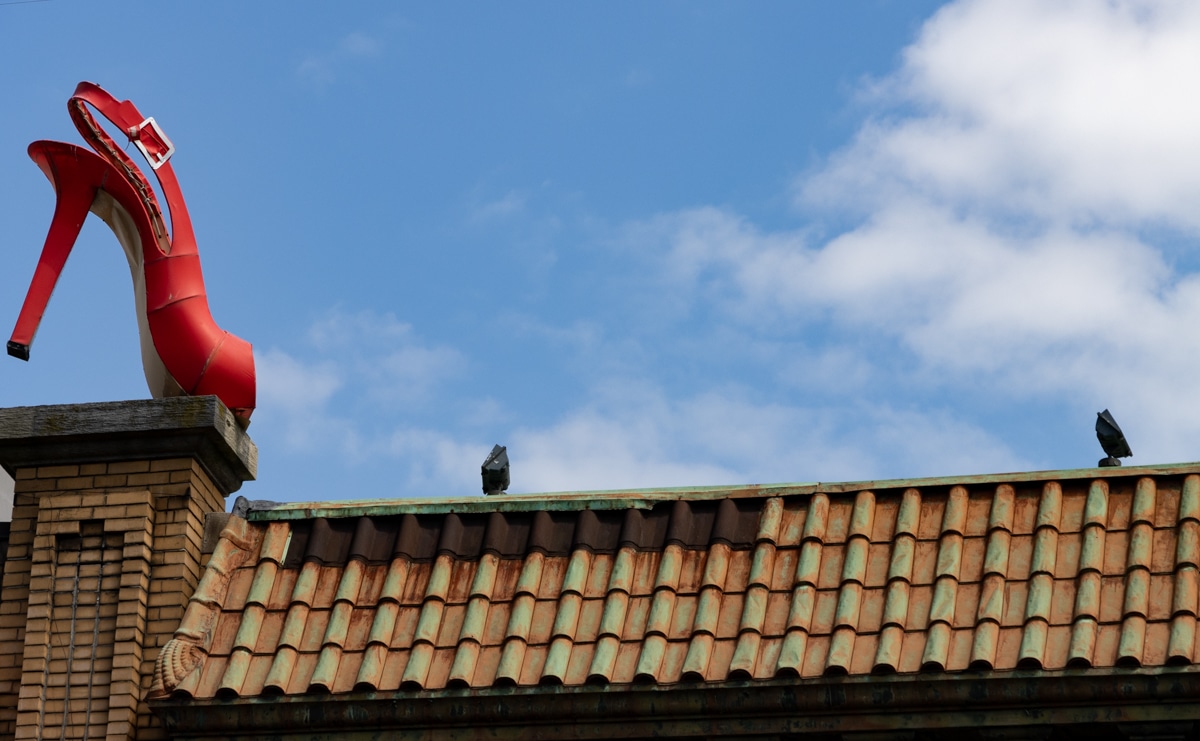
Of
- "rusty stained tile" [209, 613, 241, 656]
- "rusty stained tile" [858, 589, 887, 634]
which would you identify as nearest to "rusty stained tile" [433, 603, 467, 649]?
"rusty stained tile" [209, 613, 241, 656]

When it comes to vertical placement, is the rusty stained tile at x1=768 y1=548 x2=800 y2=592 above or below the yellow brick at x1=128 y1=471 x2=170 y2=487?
below

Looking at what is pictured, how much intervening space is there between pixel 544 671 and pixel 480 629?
2.22 ft

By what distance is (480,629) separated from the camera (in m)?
12.2

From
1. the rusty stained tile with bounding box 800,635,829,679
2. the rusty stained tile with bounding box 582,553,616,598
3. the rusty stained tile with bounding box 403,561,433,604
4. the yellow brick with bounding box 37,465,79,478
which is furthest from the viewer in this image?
the yellow brick with bounding box 37,465,79,478

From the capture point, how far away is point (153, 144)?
47.5 ft

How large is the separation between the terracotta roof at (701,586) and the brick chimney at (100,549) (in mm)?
404

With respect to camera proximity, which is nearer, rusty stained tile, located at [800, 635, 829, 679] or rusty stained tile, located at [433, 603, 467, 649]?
rusty stained tile, located at [800, 635, 829, 679]

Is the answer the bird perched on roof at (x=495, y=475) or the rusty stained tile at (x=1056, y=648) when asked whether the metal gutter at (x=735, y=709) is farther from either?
the bird perched on roof at (x=495, y=475)

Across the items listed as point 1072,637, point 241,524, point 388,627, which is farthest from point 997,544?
point 241,524

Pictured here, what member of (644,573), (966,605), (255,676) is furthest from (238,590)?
(966,605)

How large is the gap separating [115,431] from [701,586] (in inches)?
172

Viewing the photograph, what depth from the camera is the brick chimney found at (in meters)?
12.4

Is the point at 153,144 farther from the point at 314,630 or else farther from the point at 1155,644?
the point at 1155,644

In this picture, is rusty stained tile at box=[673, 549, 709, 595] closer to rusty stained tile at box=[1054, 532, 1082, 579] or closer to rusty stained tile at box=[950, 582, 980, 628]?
rusty stained tile at box=[950, 582, 980, 628]
